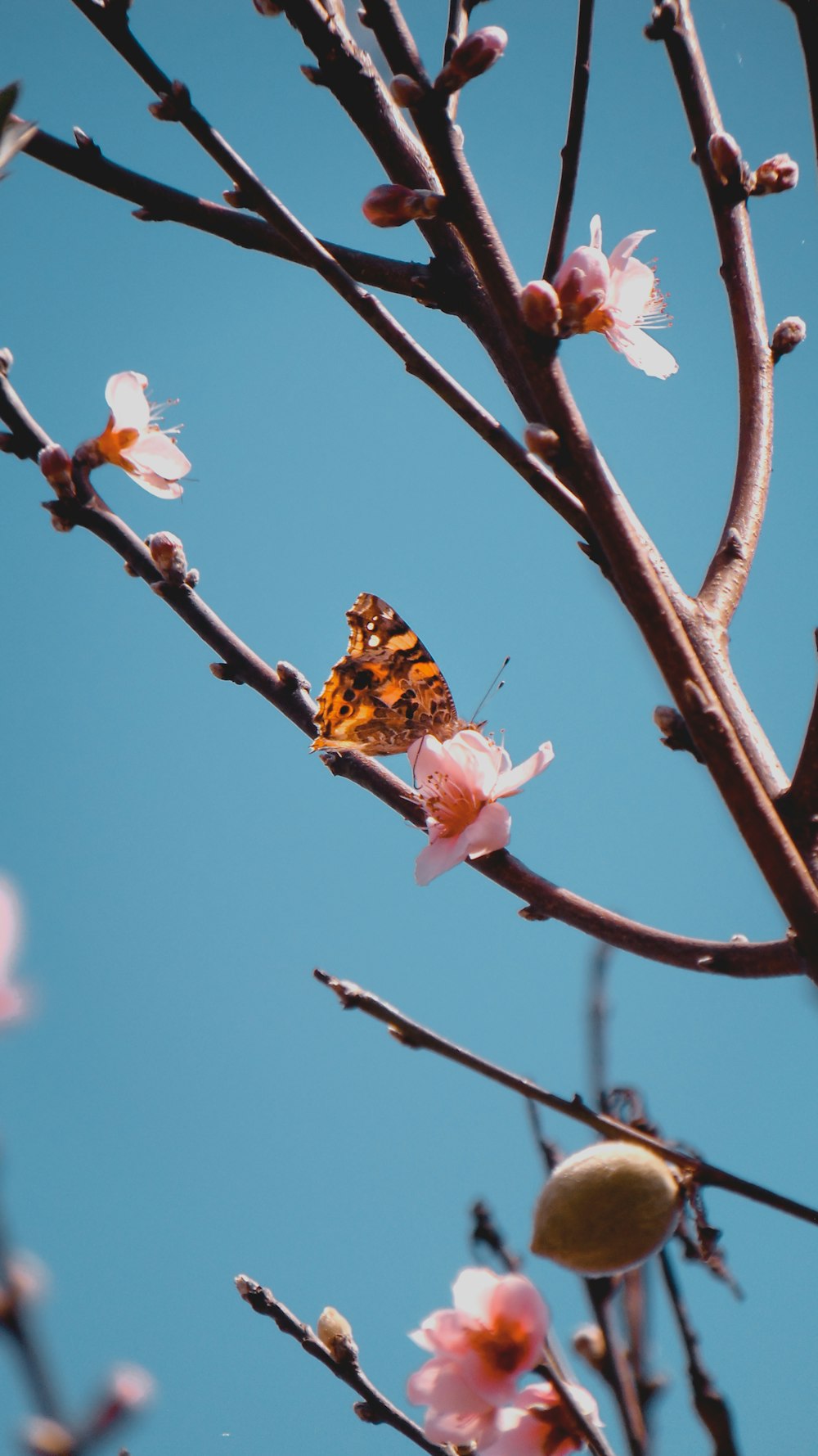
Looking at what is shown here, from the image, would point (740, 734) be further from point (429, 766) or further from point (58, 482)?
point (58, 482)

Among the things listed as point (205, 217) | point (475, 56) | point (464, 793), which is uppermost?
point (475, 56)

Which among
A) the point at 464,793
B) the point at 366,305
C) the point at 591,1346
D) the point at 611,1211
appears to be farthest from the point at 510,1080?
the point at 366,305

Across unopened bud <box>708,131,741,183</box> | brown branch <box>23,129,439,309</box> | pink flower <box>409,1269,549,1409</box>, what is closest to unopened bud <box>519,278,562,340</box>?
brown branch <box>23,129,439,309</box>

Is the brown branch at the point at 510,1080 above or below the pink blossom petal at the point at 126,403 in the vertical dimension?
below

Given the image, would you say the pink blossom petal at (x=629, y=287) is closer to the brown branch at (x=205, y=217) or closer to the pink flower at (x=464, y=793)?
the brown branch at (x=205, y=217)

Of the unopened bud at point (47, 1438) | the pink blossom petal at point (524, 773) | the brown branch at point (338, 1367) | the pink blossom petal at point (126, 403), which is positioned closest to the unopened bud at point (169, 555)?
the pink blossom petal at point (126, 403)

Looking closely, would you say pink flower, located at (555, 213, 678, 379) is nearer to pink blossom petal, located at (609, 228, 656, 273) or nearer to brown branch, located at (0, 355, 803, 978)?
pink blossom petal, located at (609, 228, 656, 273)

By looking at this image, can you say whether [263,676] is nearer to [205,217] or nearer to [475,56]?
[205,217]
